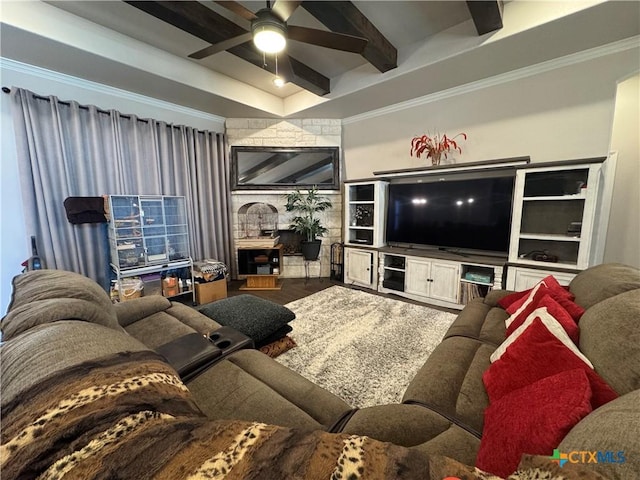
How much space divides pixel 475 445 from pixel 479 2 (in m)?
2.95

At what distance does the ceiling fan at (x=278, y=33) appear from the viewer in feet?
5.65

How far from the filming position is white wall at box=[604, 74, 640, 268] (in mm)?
2770

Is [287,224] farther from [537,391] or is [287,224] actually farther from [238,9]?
[537,391]

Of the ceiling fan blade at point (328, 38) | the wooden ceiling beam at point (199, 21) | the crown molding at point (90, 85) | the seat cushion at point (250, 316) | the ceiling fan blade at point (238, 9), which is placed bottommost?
the seat cushion at point (250, 316)

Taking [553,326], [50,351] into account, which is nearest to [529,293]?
[553,326]

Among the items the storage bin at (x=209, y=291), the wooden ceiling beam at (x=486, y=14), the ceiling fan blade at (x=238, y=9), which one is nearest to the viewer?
the ceiling fan blade at (x=238, y=9)

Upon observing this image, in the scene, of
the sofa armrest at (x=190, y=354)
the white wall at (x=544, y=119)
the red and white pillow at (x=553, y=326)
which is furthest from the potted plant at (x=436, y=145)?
the sofa armrest at (x=190, y=354)

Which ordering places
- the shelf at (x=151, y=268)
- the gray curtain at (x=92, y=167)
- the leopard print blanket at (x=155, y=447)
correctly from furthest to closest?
the shelf at (x=151, y=268) → the gray curtain at (x=92, y=167) → the leopard print blanket at (x=155, y=447)

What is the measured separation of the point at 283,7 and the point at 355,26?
3.20ft

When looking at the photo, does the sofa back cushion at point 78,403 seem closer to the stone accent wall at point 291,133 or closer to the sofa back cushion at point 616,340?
the sofa back cushion at point 616,340

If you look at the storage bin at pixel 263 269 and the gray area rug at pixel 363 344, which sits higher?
the storage bin at pixel 263 269

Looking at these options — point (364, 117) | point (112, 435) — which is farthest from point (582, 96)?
point (112, 435)

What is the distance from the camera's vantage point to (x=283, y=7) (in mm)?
1696

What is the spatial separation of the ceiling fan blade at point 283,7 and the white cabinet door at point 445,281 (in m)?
2.87
